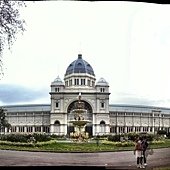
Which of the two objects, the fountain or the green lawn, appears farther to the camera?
the fountain

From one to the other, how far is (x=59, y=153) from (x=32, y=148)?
0.39 meters

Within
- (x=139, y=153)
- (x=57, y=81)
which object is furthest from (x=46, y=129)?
(x=139, y=153)

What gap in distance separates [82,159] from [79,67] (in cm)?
130

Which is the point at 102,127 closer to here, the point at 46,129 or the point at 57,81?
the point at 46,129

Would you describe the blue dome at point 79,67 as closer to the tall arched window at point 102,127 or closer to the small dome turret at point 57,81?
the small dome turret at point 57,81

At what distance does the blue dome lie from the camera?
200 inches

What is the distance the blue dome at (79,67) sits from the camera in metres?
5.08

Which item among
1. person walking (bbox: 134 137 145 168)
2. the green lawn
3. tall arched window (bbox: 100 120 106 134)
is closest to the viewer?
person walking (bbox: 134 137 145 168)

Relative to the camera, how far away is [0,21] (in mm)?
4797

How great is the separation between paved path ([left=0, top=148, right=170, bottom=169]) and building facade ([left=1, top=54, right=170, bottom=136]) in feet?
1.40

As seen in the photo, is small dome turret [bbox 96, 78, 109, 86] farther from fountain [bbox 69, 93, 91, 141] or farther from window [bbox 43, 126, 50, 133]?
window [bbox 43, 126, 50, 133]

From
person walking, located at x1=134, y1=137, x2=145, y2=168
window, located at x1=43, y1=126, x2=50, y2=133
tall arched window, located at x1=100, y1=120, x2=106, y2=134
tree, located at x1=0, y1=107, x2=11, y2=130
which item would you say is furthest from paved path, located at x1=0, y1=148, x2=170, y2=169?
tall arched window, located at x1=100, y1=120, x2=106, y2=134

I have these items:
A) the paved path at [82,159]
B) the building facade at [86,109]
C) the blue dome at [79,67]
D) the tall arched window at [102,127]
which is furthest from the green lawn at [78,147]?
the blue dome at [79,67]

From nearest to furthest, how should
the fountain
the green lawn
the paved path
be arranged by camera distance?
the paved path → the green lawn → the fountain
